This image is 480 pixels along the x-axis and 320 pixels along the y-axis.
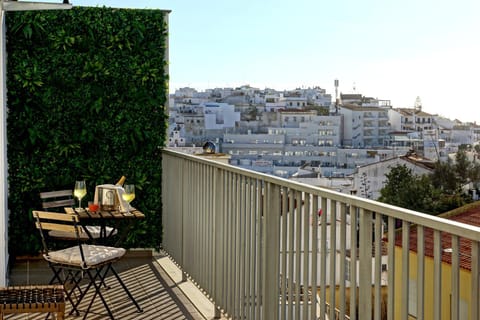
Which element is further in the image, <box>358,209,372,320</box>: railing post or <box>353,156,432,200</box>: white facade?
<box>353,156,432,200</box>: white facade

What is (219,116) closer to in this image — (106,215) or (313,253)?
(106,215)

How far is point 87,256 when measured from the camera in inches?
179

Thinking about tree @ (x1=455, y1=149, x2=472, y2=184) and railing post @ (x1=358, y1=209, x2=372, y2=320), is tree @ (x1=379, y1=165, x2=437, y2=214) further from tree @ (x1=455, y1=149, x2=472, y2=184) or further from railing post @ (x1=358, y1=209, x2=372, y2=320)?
railing post @ (x1=358, y1=209, x2=372, y2=320)

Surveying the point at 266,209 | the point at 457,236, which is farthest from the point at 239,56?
the point at 457,236

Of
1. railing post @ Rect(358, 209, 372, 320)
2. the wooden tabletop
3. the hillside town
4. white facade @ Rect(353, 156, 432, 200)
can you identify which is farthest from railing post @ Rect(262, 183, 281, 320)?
white facade @ Rect(353, 156, 432, 200)

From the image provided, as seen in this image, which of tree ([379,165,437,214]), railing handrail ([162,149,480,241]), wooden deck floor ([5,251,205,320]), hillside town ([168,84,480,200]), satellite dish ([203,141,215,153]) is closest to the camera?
railing handrail ([162,149,480,241])

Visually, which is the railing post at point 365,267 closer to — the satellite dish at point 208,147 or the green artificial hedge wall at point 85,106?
the green artificial hedge wall at point 85,106

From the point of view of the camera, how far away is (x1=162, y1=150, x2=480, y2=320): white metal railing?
1980 mm

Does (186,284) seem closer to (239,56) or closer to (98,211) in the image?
(98,211)

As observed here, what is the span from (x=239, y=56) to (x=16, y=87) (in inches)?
658

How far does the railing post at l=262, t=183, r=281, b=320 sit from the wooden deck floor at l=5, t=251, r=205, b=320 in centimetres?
128

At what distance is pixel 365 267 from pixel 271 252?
1127 millimetres

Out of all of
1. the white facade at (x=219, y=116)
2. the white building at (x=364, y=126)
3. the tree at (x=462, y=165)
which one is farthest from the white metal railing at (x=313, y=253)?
the tree at (x=462, y=165)

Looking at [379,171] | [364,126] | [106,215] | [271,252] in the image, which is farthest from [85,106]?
[379,171]
